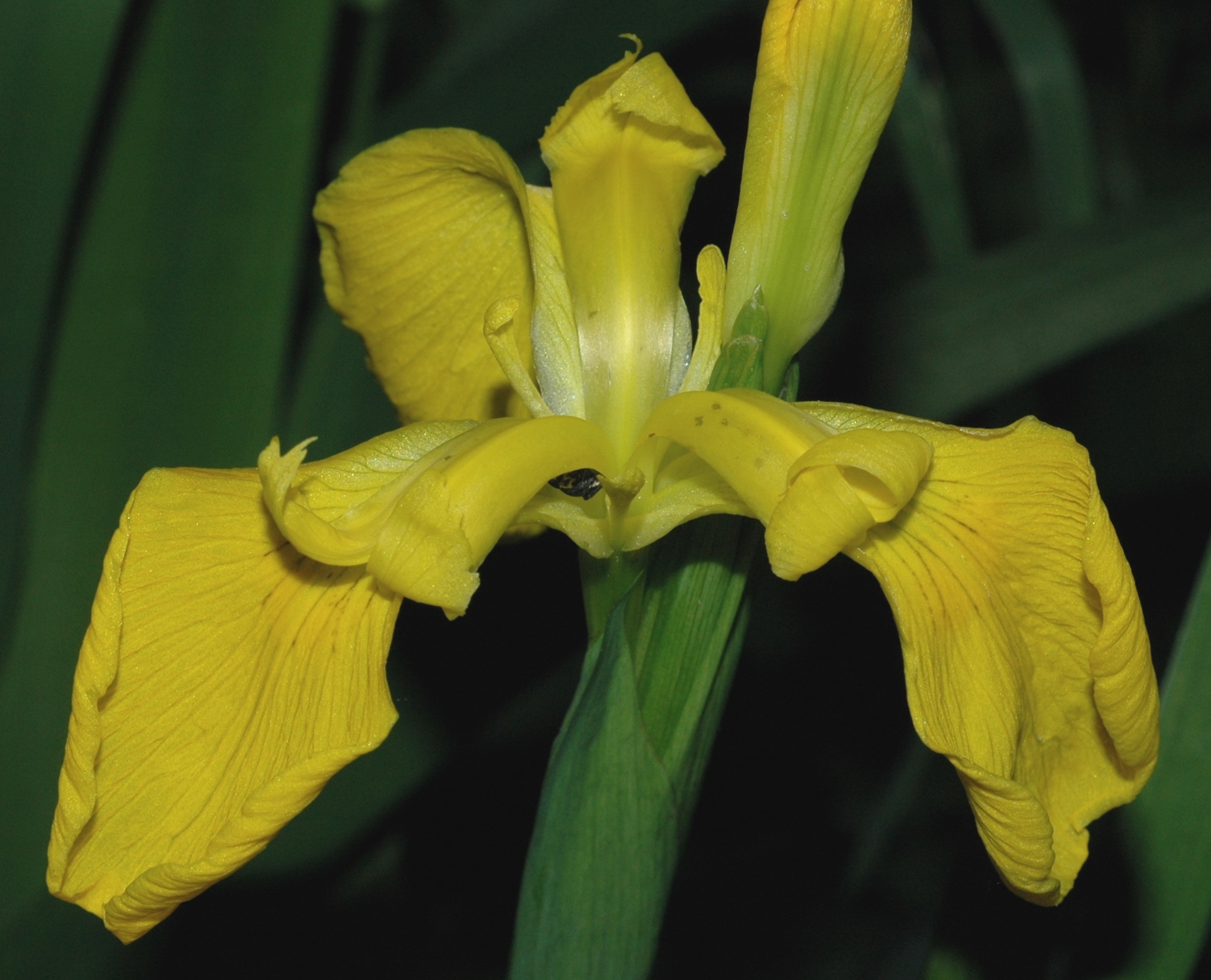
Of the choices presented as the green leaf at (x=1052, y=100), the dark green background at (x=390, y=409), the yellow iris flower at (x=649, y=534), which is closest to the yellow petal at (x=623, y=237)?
the yellow iris flower at (x=649, y=534)

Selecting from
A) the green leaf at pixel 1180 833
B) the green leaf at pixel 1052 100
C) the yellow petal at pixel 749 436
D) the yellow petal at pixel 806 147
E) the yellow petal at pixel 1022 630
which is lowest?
the green leaf at pixel 1180 833

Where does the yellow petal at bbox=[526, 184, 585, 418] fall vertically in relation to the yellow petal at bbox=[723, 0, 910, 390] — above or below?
below

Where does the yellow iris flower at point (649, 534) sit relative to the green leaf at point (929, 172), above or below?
below

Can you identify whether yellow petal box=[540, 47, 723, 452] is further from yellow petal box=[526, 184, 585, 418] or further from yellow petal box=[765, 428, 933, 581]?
yellow petal box=[765, 428, 933, 581]

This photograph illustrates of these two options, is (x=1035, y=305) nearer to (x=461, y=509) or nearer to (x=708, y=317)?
(x=708, y=317)

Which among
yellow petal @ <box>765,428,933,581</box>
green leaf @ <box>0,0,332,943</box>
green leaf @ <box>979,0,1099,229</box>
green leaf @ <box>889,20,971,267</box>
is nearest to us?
yellow petal @ <box>765,428,933,581</box>

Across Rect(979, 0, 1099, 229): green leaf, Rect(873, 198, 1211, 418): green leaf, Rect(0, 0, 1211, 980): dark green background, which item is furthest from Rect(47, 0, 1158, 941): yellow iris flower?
Rect(979, 0, 1099, 229): green leaf

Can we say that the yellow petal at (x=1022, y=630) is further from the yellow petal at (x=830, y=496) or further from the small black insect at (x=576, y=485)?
the small black insect at (x=576, y=485)
